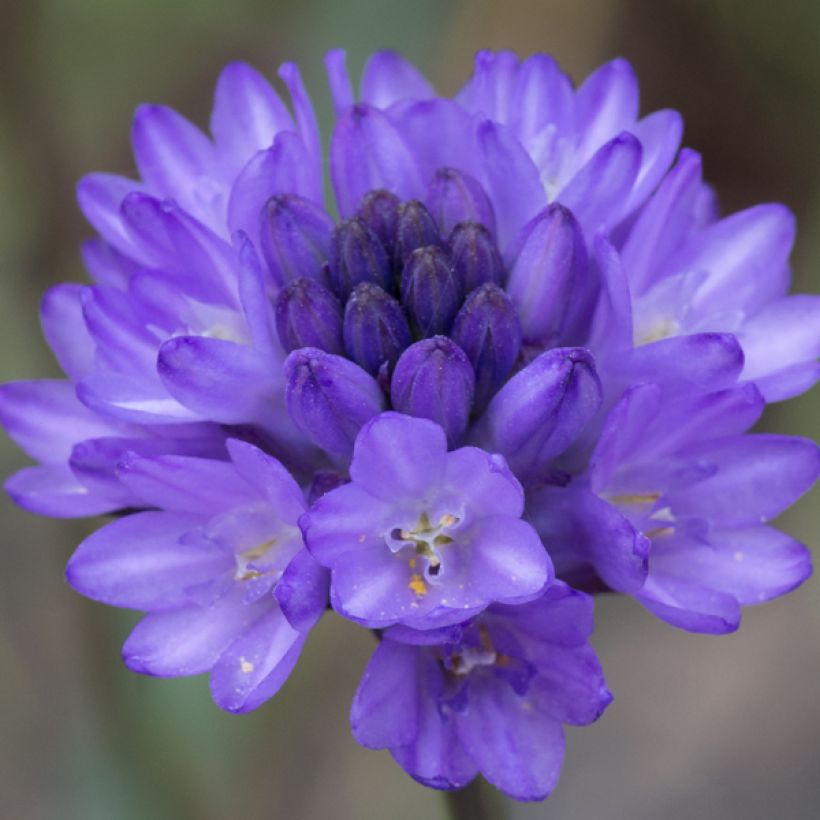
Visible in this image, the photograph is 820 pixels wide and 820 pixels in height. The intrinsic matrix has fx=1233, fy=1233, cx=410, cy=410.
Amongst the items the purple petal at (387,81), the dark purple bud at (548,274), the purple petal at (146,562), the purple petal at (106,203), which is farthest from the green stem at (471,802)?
the purple petal at (387,81)

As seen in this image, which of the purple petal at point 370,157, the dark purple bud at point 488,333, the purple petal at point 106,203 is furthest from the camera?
the purple petal at point 106,203

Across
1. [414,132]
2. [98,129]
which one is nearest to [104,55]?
[98,129]

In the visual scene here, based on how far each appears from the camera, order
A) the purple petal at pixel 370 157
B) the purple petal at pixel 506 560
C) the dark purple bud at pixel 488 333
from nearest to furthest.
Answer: the purple petal at pixel 506 560 < the dark purple bud at pixel 488 333 < the purple petal at pixel 370 157

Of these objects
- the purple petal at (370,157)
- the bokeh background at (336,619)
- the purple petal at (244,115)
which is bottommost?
the bokeh background at (336,619)

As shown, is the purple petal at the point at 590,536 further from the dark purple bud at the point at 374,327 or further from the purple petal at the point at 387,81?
the purple petal at the point at 387,81

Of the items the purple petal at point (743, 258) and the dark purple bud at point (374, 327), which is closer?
the dark purple bud at point (374, 327)

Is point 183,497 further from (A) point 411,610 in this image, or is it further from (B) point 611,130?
(B) point 611,130
